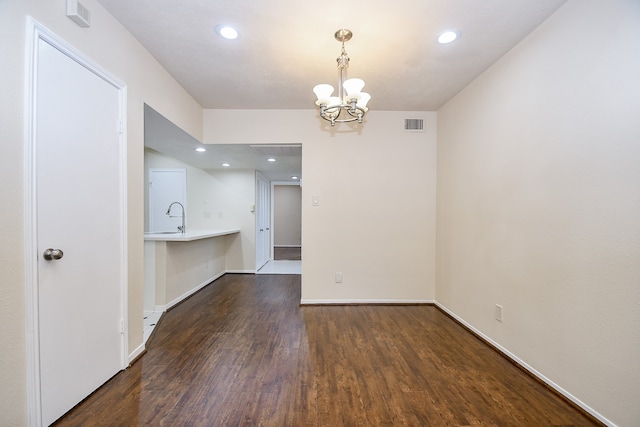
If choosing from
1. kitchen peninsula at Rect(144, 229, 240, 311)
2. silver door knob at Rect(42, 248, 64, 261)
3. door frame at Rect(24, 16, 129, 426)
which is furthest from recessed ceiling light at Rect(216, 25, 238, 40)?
kitchen peninsula at Rect(144, 229, 240, 311)

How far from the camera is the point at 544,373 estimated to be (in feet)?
6.46

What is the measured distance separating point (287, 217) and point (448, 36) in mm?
9059

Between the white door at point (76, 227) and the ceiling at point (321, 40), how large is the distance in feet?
2.20

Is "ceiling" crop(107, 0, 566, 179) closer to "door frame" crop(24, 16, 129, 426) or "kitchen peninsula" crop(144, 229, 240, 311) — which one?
"door frame" crop(24, 16, 129, 426)

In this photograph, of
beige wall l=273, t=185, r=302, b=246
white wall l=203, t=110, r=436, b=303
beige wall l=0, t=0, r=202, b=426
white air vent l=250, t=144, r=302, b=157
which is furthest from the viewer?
beige wall l=273, t=185, r=302, b=246

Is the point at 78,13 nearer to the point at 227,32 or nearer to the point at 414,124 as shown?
the point at 227,32

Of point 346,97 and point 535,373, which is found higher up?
point 346,97

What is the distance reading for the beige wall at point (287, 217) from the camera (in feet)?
35.1

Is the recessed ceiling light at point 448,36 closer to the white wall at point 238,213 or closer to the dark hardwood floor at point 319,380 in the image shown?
the dark hardwood floor at point 319,380

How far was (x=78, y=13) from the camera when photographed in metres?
1.64

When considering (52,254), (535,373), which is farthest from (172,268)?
(535,373)

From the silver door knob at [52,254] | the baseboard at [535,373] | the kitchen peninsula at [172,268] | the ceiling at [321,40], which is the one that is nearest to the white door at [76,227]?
the silver door knob at [52,254]

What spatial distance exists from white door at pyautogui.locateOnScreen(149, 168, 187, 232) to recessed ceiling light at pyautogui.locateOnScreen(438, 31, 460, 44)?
5.01 m

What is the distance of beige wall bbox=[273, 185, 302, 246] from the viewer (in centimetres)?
1069
